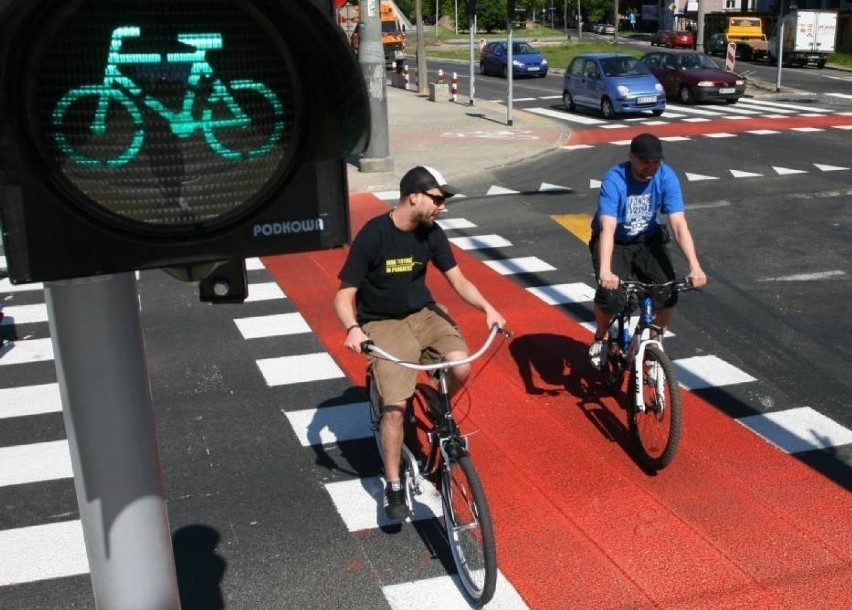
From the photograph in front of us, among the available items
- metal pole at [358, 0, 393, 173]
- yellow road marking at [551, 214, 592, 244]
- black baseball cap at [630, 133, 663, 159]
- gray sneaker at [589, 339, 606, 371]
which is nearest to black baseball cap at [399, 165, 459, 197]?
black baseball cap at [630, 133, 663, 159]

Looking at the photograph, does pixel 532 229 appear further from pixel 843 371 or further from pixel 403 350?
pixel 403 350

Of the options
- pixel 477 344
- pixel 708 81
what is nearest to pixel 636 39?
pixel 708 81

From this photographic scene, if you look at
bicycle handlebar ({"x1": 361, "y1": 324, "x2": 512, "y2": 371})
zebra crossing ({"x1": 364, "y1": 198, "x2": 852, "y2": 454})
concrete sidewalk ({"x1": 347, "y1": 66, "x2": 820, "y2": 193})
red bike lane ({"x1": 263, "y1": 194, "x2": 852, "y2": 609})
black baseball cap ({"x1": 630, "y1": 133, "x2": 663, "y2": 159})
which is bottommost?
concrete sidewalk ({"x1": 347, "y1": 66, "x2": 820, "y2": 193})

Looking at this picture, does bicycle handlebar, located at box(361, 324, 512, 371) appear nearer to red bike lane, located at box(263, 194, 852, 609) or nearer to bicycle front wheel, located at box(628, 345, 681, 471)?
red bike lane, located at box(263, 194, 852, 609)

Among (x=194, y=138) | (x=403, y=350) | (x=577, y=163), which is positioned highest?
(x=194, y=138)

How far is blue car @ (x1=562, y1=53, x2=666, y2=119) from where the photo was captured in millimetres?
26594

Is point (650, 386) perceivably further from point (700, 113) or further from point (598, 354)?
point (700, 113)

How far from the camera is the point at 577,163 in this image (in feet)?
64.8

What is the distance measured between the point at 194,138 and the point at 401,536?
381cm

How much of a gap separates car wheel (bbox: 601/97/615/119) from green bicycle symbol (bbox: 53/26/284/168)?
85.3ft

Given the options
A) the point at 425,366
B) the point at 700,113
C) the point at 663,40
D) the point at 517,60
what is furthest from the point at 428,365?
the point at 663,40

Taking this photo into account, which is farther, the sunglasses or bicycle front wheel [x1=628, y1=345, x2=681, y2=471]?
bicycle front wheel [x1=628, y1=345, x2=681, y2=471]

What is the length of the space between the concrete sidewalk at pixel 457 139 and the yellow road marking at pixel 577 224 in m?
4.12

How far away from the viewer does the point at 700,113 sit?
1096 inches
